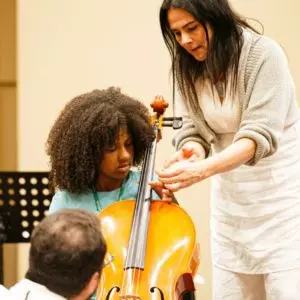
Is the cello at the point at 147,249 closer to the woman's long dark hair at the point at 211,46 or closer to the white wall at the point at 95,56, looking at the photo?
the woman's long dark hair at the point at 211,46

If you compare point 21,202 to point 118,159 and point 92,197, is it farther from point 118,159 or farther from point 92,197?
point 118,159

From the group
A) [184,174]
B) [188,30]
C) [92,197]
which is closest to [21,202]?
[92,197]

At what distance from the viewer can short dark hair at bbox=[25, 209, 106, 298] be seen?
1.19 meters

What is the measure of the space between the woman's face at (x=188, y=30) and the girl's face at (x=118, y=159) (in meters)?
0.30

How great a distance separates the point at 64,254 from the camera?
119 centimetres

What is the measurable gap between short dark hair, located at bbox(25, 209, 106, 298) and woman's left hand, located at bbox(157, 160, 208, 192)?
0.39m

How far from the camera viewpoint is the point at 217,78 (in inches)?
66.7

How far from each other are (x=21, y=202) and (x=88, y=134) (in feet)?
1.39

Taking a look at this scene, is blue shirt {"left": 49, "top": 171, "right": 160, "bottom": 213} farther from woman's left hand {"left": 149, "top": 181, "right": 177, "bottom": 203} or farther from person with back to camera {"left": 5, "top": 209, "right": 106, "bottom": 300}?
person with back to camera {"left": 5, "top": 209, "right": 106, "bottom": 300}

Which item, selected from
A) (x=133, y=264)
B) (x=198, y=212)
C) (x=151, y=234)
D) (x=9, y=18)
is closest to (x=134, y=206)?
(x=151, y=234)

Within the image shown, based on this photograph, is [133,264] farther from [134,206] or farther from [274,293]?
[274,293]

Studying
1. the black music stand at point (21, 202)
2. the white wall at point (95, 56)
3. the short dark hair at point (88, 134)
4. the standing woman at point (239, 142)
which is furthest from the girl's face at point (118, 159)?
the white wall at point (95, 56)

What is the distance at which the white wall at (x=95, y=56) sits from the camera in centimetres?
273

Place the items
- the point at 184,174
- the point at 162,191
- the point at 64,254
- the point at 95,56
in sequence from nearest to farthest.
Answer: the point at 64,254, the point at 184,174, the point at 162,191, the point at 95,56
